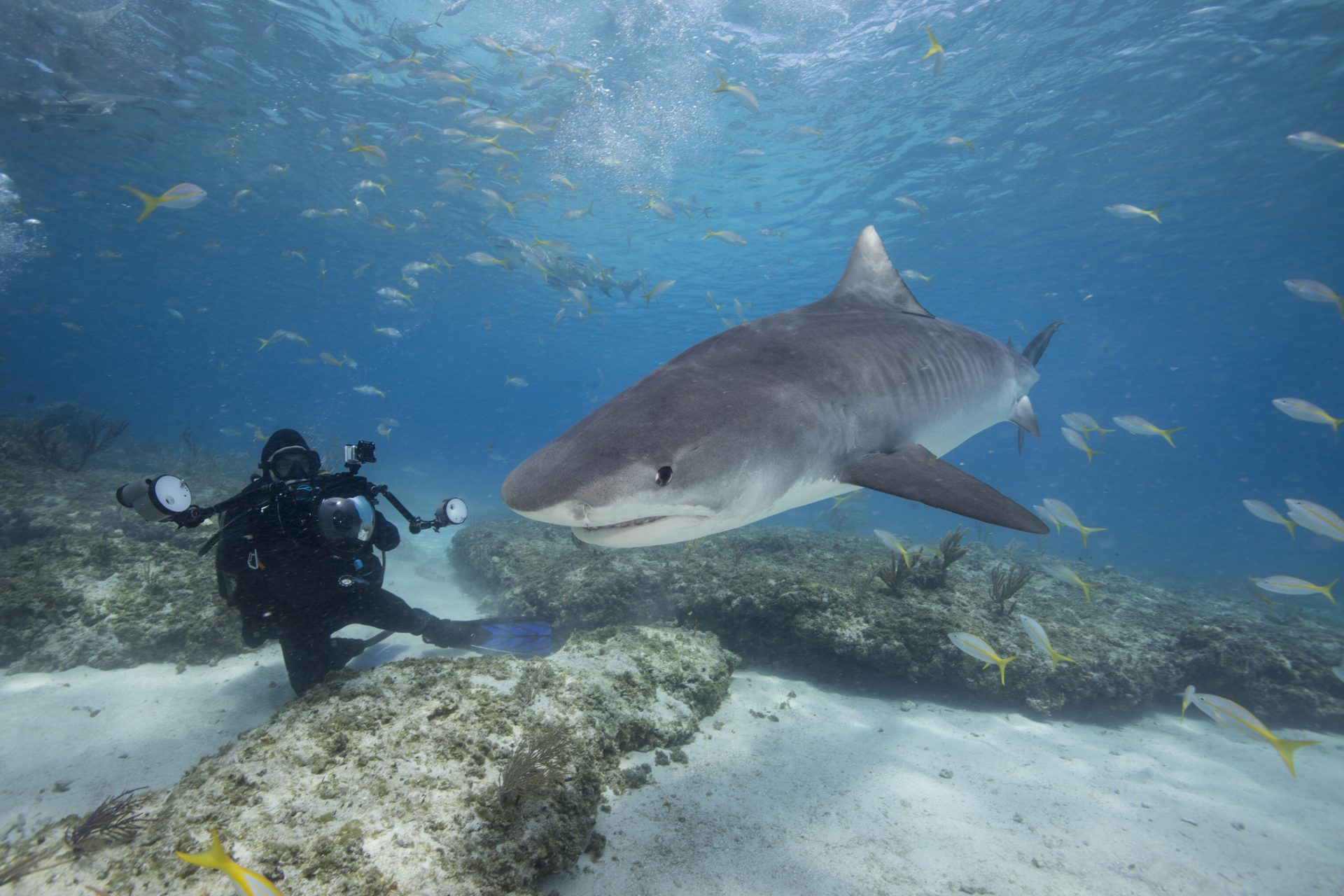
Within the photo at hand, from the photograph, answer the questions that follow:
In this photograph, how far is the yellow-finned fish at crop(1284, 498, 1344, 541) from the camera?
5.41m

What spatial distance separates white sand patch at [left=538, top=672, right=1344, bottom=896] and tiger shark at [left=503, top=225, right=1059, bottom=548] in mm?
1625

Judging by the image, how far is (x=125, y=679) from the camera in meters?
4.33

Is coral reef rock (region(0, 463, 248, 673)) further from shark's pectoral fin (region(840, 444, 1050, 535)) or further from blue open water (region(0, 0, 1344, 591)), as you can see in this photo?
blue open water (region(0, 0, 1344, 591))

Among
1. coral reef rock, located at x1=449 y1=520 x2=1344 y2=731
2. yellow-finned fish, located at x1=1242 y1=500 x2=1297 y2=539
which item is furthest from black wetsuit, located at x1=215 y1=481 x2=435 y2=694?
yellow-finned fish, located at x1=1242 y1=500 x2=1297 y2=539

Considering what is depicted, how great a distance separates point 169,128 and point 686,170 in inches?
780

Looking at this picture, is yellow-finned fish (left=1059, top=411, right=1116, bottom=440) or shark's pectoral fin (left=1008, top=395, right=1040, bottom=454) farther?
yellow-finned fish (left=1059, top=411, right=1116, bottom=440)

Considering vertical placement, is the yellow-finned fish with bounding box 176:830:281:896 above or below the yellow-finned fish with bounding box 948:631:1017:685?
above

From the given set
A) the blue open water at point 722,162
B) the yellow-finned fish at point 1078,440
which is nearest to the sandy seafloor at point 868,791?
the yellow-finned fish at point 1078,440

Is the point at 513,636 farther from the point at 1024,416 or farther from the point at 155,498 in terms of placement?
the point at 1024,416

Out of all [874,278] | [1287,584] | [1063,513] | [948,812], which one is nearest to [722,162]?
[1063,513]

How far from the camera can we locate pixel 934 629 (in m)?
5.03

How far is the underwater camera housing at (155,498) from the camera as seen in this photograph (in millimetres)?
2773

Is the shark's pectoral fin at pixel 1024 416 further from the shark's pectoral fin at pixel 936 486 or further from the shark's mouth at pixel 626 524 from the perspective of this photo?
the shark's mouth at pixel 626 524

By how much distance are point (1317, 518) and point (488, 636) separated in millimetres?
9088
